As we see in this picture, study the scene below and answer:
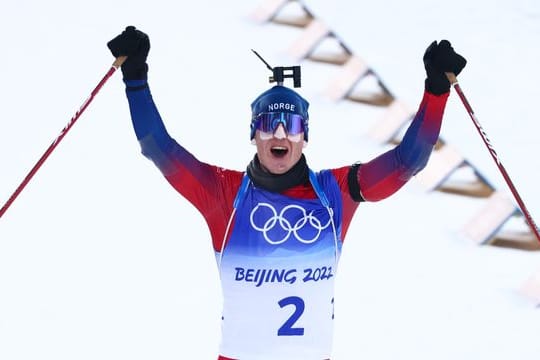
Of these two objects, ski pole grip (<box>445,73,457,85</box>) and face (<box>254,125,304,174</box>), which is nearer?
ski pole grip (<box>445,73,457,85</box>)

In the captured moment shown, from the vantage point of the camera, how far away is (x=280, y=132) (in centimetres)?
348

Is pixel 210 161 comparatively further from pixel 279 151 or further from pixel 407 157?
pixel 407 157

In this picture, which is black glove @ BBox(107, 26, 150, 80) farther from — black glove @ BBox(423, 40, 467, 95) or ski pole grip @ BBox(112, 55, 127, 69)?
black glove @ BBox(423, 40, 467, 95)

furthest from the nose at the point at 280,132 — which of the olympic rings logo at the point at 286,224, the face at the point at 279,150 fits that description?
the olympic rings logo at the point at 286,224

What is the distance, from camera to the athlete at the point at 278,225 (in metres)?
3.50

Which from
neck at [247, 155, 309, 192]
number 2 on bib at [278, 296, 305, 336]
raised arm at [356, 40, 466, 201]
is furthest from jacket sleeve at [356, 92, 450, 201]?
number 2 on bib at [278, 296, 305, 336]

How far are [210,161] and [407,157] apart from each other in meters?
2.85

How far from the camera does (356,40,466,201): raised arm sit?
3.38m

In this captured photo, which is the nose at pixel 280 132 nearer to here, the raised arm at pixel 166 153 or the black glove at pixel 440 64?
the raised arm at pixel 166 153

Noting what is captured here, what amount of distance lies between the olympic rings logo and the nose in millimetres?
182

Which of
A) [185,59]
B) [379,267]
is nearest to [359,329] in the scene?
[379,267]

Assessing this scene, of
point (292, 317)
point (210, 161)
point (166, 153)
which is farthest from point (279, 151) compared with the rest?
point (210, 161)

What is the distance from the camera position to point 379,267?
5289 mm

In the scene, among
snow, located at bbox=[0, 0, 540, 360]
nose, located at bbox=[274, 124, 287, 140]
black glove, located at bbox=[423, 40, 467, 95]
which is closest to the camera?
black glove, located at bbox=[423, 40, 467, 95]
